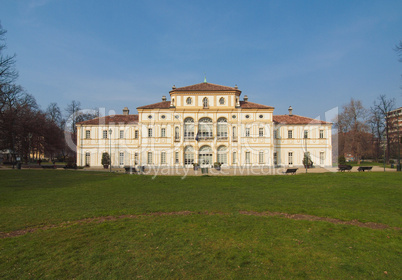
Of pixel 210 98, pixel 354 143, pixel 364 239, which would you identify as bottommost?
pixel 364 239

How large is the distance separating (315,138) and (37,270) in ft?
145

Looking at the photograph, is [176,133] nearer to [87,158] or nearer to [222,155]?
[222,155]

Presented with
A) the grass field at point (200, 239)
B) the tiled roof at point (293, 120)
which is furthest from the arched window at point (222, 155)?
→ the grass field at point (200, 239)

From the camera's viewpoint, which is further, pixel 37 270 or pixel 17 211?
pixel 17 211

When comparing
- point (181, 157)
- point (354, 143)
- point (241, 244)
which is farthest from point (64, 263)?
point (354, 143)

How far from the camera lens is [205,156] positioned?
3931cm

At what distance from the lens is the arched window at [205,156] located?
3916 cm

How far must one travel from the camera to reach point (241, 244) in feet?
20.2

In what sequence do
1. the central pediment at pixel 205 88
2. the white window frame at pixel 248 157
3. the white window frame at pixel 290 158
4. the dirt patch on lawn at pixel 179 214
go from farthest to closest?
the white window frame at pixel 290 158, the white window frame at pixel 248 157, the central pediment at pixel 205 88, the dirt patch on lawn at pixel 179 214

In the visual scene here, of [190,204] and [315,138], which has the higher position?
[315,138]

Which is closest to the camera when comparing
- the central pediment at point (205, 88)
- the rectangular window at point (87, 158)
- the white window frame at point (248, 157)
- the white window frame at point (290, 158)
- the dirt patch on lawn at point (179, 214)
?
the dirt patch on lawn at point (179, 214)

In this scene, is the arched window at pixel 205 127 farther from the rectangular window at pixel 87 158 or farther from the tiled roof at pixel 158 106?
the rectangular window at pixel 87 158

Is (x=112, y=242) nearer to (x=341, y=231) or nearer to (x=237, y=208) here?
(x=237, y=208)

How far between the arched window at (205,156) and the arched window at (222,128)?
105 inches
